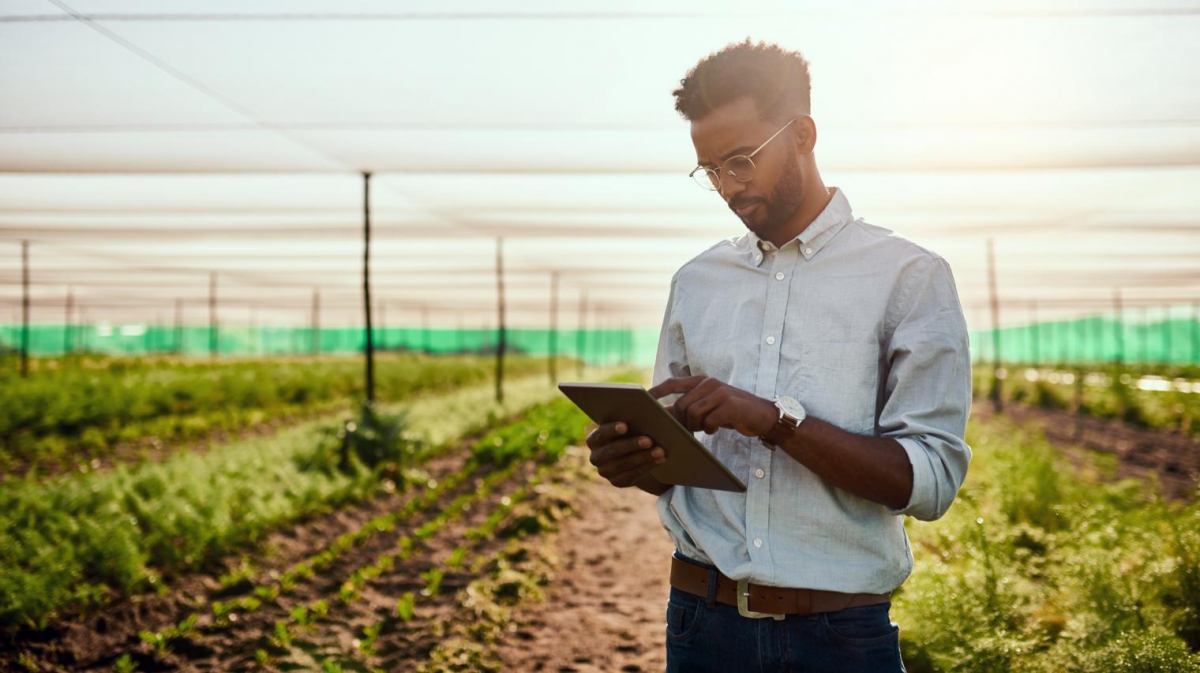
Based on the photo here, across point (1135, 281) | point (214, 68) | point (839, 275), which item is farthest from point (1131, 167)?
point (1135, 281)

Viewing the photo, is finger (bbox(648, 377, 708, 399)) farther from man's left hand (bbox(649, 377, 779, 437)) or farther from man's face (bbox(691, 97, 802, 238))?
man's face (bbox(691, 97, 802, 238))

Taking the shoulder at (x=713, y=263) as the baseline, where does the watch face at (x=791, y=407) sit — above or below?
below

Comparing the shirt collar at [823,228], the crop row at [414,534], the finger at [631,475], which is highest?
the shirt collar at [823,228]

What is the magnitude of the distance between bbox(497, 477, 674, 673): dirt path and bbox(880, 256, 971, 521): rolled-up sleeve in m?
2.69

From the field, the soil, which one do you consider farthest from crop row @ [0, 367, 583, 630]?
the soil

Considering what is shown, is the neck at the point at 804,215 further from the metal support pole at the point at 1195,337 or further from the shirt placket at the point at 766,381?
the metal support pole at the point at 1195,337

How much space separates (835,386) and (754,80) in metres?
0.58

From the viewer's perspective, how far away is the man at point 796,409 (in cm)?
131

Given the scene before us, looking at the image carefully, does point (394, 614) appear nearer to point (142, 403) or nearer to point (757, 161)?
point (757, 161)

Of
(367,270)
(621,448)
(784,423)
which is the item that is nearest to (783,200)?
(784,423)

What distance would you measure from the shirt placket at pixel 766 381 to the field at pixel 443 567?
1430 mm

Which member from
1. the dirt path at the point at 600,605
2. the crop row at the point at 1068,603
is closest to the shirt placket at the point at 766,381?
the crop row at the point at 1068,603

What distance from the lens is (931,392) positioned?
1313 mm

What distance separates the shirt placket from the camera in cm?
139
